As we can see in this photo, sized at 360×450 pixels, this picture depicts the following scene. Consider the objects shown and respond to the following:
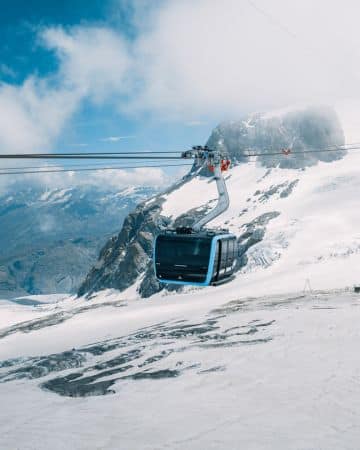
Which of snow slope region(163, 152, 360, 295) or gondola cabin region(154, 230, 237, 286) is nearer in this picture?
gondola cabin region(154, 230, 237, 286)

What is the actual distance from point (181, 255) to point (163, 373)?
22.7 feet

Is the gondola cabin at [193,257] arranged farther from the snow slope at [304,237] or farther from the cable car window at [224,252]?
the snow slope at [304,237]

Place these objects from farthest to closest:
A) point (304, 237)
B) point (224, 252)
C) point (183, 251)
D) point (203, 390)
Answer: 1. point (304, 237)
2. point (224, 252)
3. point (183, 251)
4. point (203, 390)

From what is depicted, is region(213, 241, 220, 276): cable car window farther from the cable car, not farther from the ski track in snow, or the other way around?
the ski track in snow

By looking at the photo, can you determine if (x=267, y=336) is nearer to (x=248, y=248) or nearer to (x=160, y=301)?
(x=160, y=301)

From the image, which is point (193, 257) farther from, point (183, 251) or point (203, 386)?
point (203, 386)

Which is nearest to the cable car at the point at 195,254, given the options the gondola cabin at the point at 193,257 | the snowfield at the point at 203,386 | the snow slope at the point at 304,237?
the gondola cabin at the point at 193,257

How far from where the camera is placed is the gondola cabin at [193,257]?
2405 cm

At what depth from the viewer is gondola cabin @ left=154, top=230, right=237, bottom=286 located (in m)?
24.0

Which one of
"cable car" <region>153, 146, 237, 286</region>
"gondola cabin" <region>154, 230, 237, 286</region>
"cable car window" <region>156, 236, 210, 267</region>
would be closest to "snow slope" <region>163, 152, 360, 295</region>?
"gondola cabin" <region>154, 230, 237, 286</region>

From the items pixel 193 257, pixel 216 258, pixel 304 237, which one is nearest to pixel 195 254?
pixel 193 257

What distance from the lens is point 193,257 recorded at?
79.5 feet

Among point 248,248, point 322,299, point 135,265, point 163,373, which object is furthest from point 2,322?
point 163,373

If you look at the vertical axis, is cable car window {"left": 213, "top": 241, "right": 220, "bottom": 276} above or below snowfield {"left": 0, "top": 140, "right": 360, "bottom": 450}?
above
